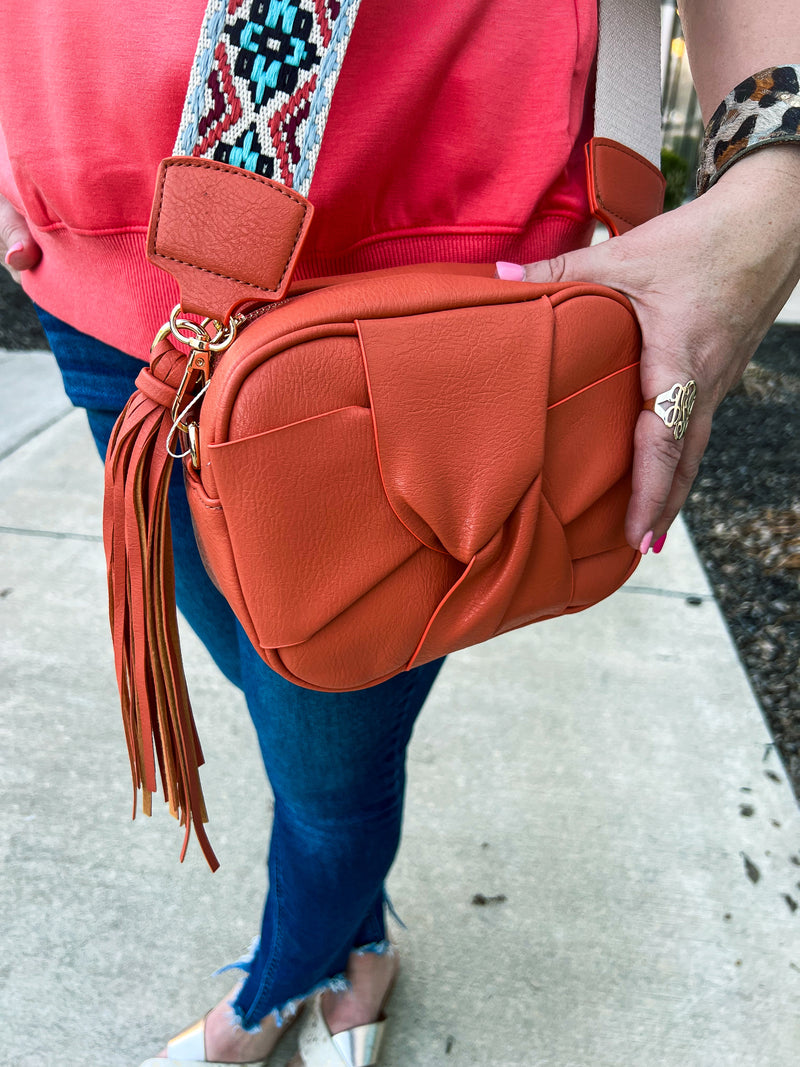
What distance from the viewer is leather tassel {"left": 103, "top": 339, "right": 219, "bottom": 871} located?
76cm

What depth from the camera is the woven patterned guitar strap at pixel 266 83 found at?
64cm

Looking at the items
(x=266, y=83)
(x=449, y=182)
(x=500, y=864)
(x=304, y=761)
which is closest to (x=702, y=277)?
(x=449, y=182)

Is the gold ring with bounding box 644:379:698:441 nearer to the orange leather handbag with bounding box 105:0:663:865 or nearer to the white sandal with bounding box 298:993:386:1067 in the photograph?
the orange leather handbag with bounding box 105:0:663:865

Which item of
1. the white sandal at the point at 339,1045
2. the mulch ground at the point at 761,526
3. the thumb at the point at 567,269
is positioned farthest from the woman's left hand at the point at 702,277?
the mulch ground at the point at 761,526

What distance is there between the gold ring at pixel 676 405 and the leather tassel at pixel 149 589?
45 centimetres

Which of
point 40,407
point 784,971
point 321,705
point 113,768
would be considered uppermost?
point 321,705

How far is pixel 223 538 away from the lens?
27.7 inches

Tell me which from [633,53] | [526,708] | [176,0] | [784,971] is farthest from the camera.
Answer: [526,708]

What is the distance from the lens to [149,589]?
32.4 inches

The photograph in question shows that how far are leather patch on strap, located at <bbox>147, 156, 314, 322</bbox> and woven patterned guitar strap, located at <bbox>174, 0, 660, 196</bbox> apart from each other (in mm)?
21

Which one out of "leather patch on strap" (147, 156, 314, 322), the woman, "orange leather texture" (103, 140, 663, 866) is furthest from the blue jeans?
"leather patch on strap" (147, 156, 314, 322)

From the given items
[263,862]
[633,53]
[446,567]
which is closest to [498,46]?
[633,53]

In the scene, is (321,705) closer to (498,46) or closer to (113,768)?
(498,46)

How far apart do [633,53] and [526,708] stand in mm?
1580
